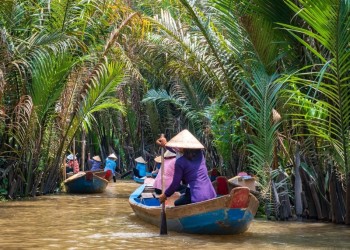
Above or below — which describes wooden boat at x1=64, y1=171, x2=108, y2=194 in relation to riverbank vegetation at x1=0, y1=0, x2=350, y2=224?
below

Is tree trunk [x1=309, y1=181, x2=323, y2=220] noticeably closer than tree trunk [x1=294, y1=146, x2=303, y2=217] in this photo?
Yes

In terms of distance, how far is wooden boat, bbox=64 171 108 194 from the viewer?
16.6 meters

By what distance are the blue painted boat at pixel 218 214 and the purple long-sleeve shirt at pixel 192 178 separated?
272mm

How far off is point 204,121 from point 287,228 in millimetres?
8513

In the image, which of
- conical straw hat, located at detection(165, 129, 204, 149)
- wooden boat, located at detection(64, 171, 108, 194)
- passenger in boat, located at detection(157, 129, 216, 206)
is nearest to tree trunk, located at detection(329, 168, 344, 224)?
passenger in boat, located at detection(157, 129, 216, 206)

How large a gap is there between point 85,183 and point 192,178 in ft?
29.7

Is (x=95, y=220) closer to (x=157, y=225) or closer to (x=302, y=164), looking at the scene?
(x=157, y=225)

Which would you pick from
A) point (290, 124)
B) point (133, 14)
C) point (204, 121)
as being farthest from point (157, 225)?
point (204, 121)

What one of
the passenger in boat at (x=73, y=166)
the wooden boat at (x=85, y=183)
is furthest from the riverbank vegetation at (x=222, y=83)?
the passenger in boat at (x=73, y=166)

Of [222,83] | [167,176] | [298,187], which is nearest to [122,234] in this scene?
[167,176]

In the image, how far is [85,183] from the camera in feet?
55.9

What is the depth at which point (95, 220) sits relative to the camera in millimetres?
10609

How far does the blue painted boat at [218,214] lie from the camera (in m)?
7.80

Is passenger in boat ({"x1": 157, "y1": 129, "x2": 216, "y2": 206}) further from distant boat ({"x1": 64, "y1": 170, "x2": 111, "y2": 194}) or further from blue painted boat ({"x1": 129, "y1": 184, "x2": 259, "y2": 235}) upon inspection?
distant boat ({"x1": 64, "y1": 170, "x2": 111, "y2": 194})
